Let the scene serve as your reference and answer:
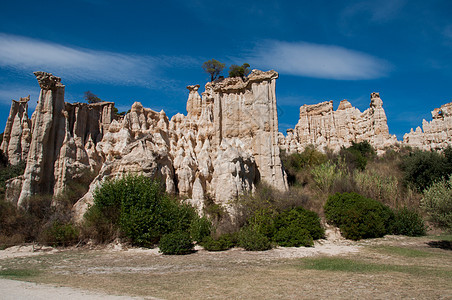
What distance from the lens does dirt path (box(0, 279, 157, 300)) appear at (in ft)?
21.5

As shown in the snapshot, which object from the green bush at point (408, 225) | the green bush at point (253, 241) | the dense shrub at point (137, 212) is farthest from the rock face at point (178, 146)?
the green bush at point (408, 225)

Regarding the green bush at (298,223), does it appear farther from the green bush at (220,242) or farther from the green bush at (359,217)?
the green bush at (220,242)

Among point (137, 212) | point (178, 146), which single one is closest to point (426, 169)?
point (178, 146)

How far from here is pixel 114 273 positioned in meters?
9.95

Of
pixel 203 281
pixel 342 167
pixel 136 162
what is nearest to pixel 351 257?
pixel 203 281

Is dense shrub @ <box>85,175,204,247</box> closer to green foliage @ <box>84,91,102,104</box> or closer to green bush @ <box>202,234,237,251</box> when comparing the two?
green bush @ <box>202,234,237,251</box>

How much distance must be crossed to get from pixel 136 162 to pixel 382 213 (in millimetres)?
14516

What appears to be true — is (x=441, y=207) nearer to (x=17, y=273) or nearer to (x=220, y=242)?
(x=220, y=242)

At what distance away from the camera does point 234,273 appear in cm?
962

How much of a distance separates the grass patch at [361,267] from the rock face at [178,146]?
846 centimetres

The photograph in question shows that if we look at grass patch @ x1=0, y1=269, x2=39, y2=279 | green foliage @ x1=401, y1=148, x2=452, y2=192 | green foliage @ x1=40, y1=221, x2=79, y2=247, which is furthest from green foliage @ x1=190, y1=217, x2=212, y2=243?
green foliage @ x1=401, y1=148, x2=452, y2=192

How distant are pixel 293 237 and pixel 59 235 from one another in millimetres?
11722

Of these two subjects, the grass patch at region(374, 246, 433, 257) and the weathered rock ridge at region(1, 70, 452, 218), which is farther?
the weathered rock ridge at region(1, 70, 452, 218)

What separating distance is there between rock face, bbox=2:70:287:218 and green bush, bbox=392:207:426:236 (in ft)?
23.7
